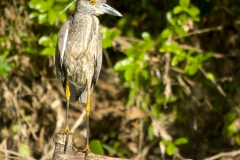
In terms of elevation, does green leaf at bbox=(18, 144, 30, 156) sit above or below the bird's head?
below

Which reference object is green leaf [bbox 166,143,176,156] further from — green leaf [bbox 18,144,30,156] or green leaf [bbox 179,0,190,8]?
green leaf [bbox 18,144,30,156]

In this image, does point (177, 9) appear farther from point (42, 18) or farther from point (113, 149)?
point (113, 149)

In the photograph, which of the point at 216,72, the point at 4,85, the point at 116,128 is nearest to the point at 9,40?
the point at 4,85

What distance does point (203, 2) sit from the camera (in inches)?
227

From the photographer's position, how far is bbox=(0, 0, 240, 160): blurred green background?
5.18 meters

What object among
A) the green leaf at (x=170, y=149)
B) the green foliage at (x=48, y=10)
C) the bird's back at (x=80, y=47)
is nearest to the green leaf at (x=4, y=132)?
the green foliage at (x=48, y=10)

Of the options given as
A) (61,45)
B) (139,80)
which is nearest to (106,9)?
(61,45)

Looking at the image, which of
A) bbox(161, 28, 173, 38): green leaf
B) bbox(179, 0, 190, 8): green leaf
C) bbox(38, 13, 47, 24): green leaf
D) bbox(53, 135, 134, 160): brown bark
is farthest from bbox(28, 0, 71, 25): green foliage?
bbox(53, 135, 134, 160): brown bark

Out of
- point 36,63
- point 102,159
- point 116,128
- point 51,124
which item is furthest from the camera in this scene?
point 116,128

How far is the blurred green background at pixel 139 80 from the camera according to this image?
17.0 feet

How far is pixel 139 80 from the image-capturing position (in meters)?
5.39

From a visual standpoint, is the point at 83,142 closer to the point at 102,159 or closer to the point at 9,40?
the point at 9,40

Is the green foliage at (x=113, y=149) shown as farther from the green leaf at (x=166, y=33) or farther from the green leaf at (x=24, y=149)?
the green leaf at (x=166, y=33)

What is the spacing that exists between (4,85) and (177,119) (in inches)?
86.6
